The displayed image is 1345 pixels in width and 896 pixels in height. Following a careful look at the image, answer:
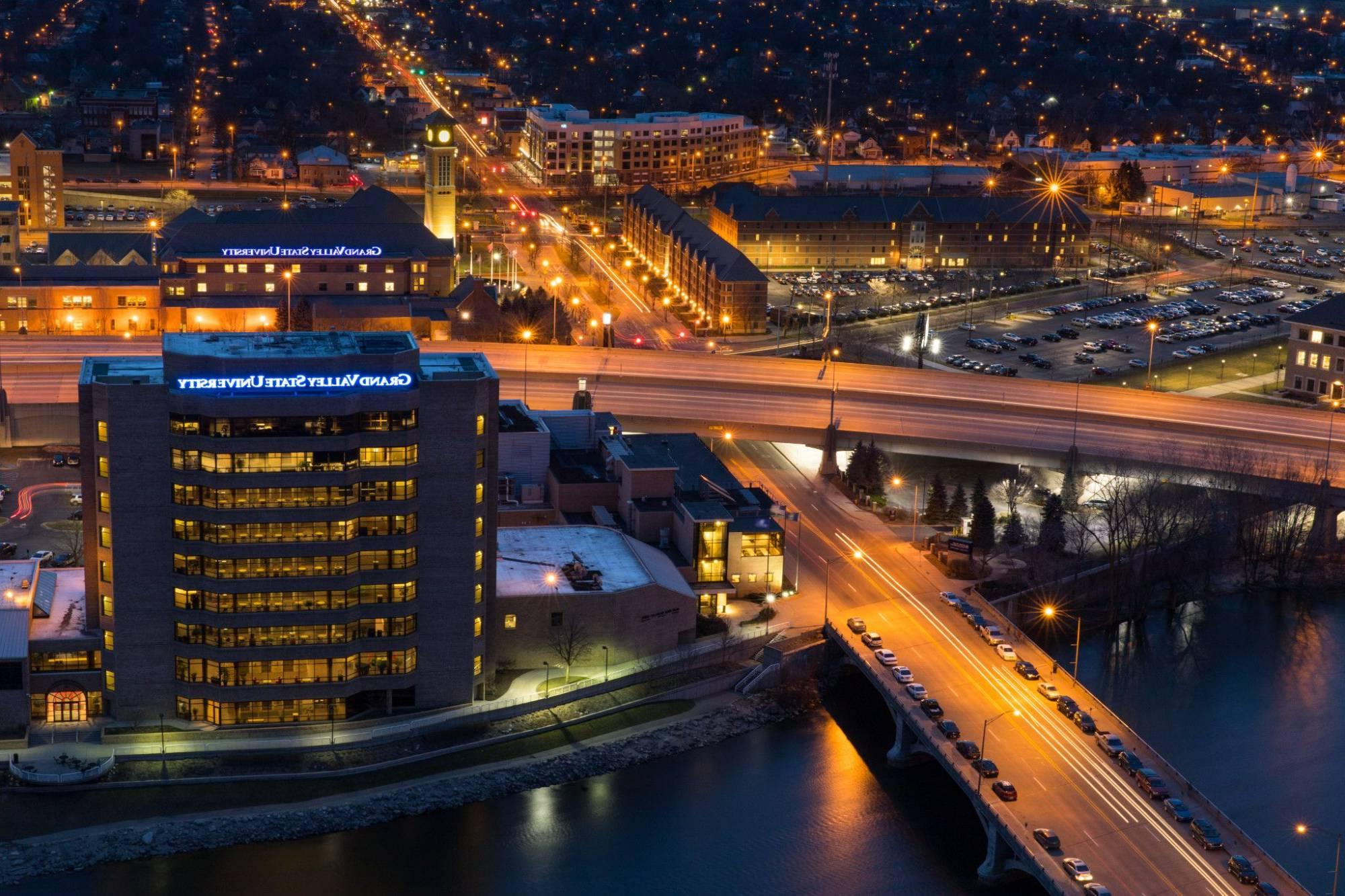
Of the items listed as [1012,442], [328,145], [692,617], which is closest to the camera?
[692,617]

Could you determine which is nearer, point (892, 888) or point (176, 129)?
point (892, 888)

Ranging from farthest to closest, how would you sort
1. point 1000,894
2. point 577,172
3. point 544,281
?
1. point 577,172
2. point 544,281
3. point 1000,894

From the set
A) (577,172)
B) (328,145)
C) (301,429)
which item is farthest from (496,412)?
(328,145)

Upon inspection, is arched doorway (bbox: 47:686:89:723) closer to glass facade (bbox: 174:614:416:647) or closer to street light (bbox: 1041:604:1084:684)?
glass facade (bbox: 174:614:416:647)

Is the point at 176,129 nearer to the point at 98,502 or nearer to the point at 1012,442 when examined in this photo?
the point at 1012,442

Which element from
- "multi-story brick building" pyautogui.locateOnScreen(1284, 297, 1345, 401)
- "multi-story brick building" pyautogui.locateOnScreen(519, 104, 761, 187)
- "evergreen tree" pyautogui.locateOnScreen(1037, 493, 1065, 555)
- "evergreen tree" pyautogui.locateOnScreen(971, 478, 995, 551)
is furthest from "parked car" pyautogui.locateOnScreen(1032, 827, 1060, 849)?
"multi-story brick building" pyautogui.locateOnScreen(519, 104, 761, 187)

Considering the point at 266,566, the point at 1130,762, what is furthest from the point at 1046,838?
the point at 266,566

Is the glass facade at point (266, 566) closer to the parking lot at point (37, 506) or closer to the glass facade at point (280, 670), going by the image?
Answer: the glass facade at point (280, 670)
